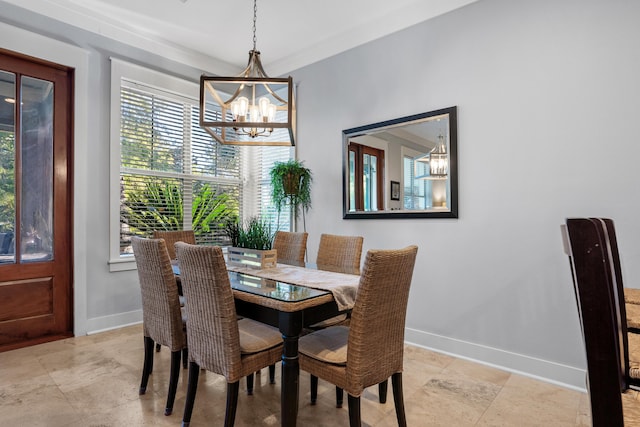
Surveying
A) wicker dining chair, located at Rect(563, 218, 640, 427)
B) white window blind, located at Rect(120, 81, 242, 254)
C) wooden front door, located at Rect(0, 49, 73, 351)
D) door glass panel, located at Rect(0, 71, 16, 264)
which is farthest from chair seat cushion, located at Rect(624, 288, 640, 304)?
door glass panel, located at Rect(0, 71, 16, 264)

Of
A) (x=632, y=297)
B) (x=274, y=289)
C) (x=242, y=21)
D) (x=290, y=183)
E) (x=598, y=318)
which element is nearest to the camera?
(x=598, y=318)

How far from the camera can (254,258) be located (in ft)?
7.53

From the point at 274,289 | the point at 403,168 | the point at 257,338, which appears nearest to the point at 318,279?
the point at 274,289

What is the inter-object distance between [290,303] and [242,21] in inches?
120

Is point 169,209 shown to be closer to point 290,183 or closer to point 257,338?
point 290,183

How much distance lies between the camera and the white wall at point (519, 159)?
2236 millimetres

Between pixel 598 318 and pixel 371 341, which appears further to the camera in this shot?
pixel 371 341

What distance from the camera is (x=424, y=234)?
3.07m

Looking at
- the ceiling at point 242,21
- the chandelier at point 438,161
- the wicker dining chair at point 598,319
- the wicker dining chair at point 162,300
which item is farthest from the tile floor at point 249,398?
the ceiling at point 242,21

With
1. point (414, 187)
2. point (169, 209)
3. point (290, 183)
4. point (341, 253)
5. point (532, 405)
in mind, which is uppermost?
point (290, 183)

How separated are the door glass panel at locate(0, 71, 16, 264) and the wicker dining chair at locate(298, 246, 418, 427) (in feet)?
9.18

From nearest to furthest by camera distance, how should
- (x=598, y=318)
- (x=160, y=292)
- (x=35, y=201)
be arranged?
(x=598, y=318) < (x=160, y=292) < (x=35, y=201)

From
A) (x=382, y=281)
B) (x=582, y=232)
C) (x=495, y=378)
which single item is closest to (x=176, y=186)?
(x=382, y=281)

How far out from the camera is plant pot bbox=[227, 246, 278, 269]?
2.27 m
